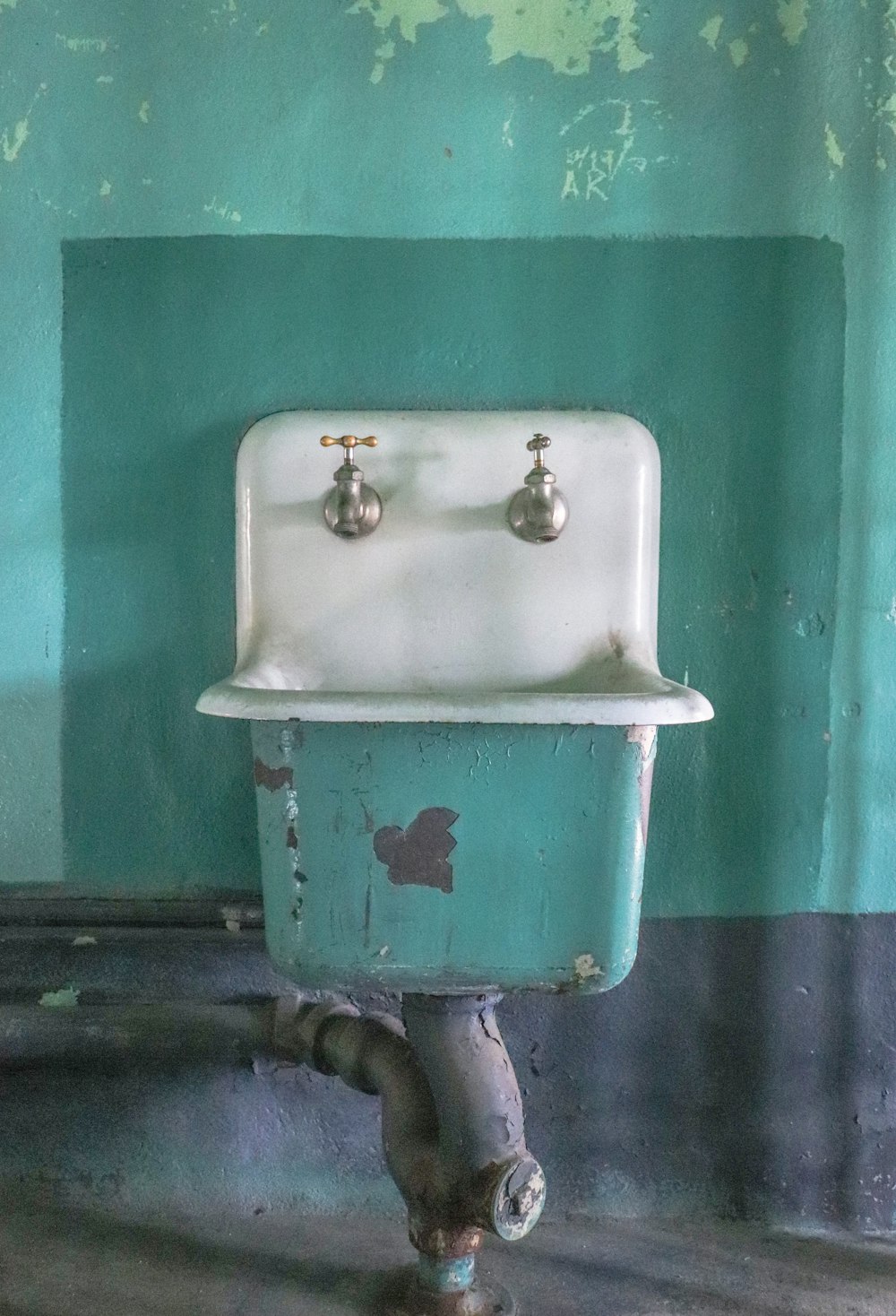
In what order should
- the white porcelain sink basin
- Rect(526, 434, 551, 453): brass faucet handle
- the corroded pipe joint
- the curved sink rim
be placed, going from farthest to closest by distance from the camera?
1. the white porcelain sink basin
2. Rect(526, 434, 551, 453): brass faucet handle
3. the corroded pipe joint
4. the curved sink rim

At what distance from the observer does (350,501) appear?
133cm

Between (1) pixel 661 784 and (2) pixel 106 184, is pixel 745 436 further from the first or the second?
(2) pixel 106 184

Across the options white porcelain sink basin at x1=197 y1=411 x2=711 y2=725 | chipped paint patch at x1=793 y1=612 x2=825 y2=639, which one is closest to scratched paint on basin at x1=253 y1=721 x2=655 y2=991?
white porcelain sink basin at x1=197 y1=411 x2=711 y2=725

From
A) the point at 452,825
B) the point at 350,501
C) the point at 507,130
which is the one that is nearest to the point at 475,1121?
the point at 452,825

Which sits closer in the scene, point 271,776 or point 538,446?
point 271,776

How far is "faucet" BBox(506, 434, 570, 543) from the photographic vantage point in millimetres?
1311

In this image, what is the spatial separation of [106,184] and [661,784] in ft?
3.57

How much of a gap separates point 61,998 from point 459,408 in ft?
3.15

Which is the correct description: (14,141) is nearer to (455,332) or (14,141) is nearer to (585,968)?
(455,332)

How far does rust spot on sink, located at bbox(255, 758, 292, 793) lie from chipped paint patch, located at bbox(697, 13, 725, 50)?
1.10 metres

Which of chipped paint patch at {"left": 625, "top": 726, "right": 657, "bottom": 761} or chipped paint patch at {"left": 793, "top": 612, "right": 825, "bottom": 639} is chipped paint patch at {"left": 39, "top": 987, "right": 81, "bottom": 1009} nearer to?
chipped paint patch at {"left": 625, "top": 726, "right": 657, "bottom": 761}

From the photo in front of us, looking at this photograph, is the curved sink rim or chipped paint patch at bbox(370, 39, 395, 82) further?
chipped paint patch at bbox(370, 39, 395, 82)

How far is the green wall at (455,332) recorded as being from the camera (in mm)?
1400

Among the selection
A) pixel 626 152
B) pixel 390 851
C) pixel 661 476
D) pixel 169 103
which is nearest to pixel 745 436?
pixel 661 476
